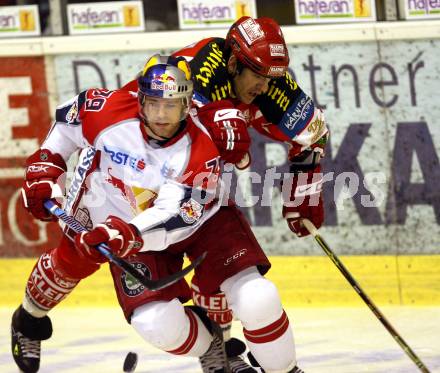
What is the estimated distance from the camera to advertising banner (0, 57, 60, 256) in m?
6.86

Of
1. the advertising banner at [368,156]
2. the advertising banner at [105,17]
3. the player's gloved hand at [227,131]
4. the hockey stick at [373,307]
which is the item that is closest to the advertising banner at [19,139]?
the advertising banner at [105,17]

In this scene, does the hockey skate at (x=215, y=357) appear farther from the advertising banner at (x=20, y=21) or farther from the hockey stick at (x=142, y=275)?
the advertising banner at (x=20, y=21)

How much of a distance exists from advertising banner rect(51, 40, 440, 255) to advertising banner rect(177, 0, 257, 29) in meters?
0.38

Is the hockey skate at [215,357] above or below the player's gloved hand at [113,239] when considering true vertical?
below

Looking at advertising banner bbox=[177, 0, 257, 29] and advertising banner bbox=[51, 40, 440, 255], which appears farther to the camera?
advertising banner bbox=[177, 0, 257, 29]

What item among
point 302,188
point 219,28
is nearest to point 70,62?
point 219,28

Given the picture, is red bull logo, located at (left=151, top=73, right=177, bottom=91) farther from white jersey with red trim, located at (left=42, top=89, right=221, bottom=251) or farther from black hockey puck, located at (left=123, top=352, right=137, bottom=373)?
black hockey puck, located at (left=123, top=352, right=137, bottom=373)

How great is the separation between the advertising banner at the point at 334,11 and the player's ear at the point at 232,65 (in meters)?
1.75

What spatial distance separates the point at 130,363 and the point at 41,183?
38.5 inches

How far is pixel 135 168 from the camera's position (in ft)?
14.7

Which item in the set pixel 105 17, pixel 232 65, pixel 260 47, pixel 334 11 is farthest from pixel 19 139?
pixel 260 47

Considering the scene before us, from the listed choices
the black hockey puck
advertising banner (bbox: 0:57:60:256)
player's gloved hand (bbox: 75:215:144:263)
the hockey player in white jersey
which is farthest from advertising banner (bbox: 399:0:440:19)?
player's gloved hand (bbox: 75:215:144:263)

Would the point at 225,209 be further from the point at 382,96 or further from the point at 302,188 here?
the point at 382,96

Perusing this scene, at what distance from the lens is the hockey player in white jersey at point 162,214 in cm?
434
